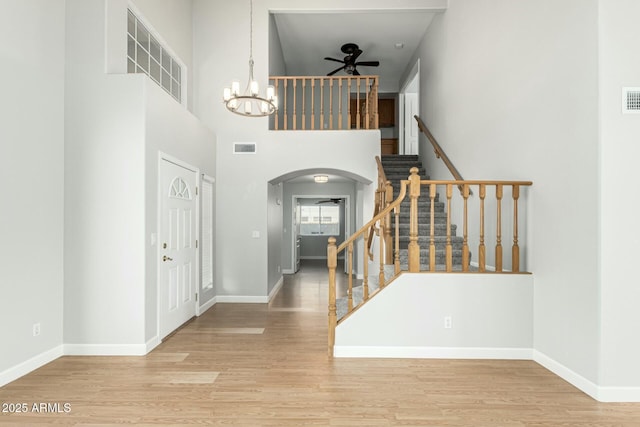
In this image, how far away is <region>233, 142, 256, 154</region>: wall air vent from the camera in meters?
6.47

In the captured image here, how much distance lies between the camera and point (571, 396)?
3.03m

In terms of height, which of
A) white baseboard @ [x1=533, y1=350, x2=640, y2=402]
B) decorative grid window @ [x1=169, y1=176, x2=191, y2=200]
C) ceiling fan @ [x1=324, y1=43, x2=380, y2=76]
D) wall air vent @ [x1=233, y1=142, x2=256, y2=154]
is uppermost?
ceiling fan @ [x1=324, y1=43, x2=380, y2=76]

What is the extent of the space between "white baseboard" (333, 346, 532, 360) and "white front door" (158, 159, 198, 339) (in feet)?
6.90

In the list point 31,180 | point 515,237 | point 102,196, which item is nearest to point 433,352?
point 515,237

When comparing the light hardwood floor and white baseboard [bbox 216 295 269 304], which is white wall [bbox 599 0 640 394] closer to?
the light hardwood floor

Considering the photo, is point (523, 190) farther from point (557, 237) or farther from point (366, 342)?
point (366, 342)

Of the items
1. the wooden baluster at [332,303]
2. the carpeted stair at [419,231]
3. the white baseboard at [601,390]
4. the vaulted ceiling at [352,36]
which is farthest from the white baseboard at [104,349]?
the vaulted ceiling at [352,36]

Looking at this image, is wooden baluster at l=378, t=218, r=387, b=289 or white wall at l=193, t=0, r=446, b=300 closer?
wooden baluster at l=378, t=218, r=387, b=289

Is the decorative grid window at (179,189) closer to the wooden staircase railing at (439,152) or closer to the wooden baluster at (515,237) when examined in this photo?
the wooden staircase railing at (439,152)

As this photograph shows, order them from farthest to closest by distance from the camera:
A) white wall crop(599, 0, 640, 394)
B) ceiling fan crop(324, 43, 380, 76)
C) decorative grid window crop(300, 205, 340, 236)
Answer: decorative grid window crop(300, 205, 340, 236), ceiling fan crop(324, 43, 380, 76), white wall crop(599, 0, 640, 394)

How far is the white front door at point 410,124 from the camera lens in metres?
9.52

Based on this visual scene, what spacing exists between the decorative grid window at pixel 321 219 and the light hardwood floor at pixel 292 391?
37.9ft

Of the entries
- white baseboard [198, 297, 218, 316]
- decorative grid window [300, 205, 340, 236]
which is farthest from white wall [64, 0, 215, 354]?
decorative grid window [300, 205, 340, 236]

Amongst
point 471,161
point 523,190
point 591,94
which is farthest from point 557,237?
point 471,161
